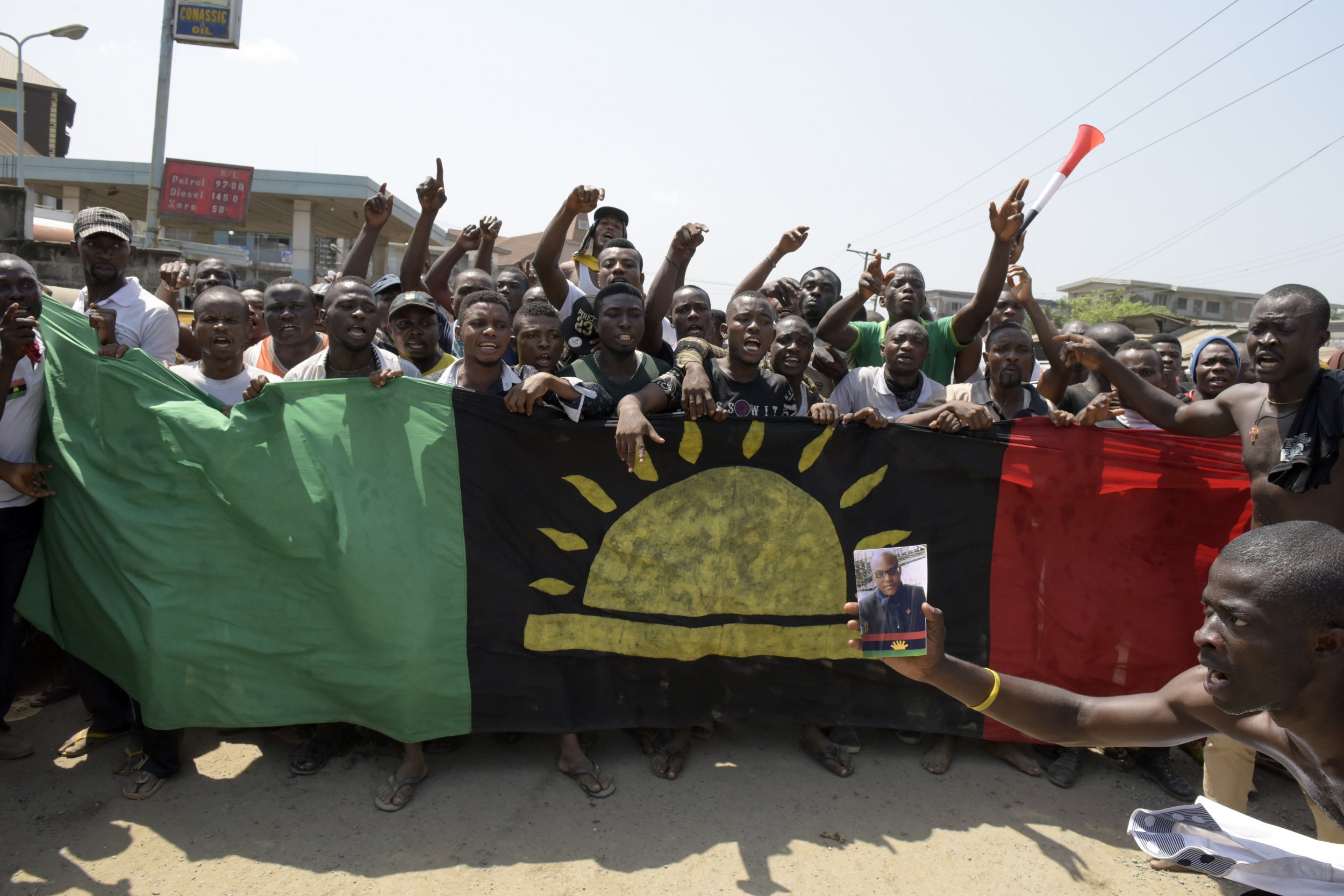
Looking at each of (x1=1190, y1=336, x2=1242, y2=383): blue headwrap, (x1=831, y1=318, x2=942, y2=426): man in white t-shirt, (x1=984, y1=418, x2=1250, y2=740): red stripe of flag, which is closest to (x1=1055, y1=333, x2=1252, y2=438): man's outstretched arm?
(x1=984, y1=418, x2=1250, y2=740): red stripe of flag

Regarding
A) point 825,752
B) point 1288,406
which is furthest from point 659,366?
point 1288,406

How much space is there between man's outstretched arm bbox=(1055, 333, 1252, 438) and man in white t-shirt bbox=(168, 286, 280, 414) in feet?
13.0

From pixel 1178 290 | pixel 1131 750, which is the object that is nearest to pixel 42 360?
pixel 1131 750

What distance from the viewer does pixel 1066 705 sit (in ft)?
8.47

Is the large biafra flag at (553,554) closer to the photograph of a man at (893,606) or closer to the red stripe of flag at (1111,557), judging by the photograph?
the red stripe of flag at (1111,557)

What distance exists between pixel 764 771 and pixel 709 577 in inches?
40.3

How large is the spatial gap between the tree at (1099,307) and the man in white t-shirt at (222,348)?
45.6 metres

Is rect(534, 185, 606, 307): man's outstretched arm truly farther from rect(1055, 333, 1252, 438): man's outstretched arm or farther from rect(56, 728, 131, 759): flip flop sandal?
rect(56, 728, 131, 759): flip flop sandal

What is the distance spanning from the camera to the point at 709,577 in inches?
163

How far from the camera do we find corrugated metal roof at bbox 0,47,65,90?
41.1 meters

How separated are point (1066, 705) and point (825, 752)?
190 centimetres

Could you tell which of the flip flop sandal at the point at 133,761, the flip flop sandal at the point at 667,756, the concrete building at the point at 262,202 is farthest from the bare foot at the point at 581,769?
the concrete building at the point at 262,202

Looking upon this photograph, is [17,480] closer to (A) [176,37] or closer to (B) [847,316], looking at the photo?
(B) [847,316]

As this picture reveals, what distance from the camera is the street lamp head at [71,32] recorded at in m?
15.9
